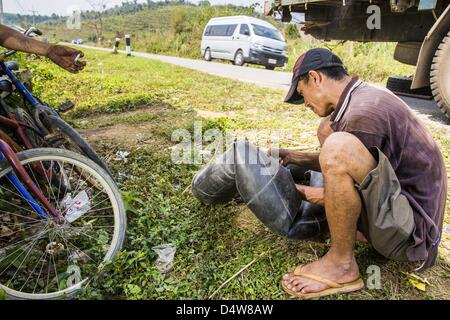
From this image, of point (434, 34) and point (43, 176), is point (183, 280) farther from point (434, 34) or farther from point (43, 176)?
point (434, 34)

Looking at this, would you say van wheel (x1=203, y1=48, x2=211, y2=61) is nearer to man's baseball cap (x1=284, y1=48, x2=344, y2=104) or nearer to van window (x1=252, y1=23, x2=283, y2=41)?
van window (x1=252, y1=23, x2=283, y2=41)

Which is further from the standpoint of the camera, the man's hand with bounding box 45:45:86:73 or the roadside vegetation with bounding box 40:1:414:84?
the roadside vegetation with bounding box 40:1:414:84

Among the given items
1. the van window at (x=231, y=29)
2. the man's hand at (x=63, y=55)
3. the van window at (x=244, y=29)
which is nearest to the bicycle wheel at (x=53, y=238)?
the man's hand at (x=63, y=55)

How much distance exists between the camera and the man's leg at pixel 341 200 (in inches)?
61.9

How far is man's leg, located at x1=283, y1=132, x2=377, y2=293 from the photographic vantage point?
1.57 metres

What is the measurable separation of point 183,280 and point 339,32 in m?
5.85

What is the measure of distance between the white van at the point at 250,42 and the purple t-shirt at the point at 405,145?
1257 cm

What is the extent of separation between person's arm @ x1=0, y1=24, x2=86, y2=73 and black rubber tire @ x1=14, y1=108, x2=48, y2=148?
1.31 ft

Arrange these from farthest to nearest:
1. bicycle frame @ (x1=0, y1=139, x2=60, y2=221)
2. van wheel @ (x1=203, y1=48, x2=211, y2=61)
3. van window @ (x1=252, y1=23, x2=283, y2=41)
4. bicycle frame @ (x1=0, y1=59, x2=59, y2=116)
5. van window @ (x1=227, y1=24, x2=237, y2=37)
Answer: van wheel @ (x1=203, y1=48, x2=211, y2=61)
van window @ (x1=227, y1=24, x2=237, y2=37)
van window @ (x1=252, y1=23, x2=283, y2=41)
bicycle frame @ (x1=0, y1=59, x2=59, y2=116)
bicycle frame @ (x1=0, y1=139, x2=60, y2=221)

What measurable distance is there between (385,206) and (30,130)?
215 cm

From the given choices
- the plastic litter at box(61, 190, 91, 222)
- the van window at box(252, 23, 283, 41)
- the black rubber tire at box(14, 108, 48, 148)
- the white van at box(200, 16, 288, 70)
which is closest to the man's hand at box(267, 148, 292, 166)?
the plastic litter at box(61, 190, 91, 222)

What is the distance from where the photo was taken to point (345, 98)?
174cm

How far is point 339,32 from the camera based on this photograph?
20.7ft

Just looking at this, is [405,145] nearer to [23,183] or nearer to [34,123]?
[23,183]
